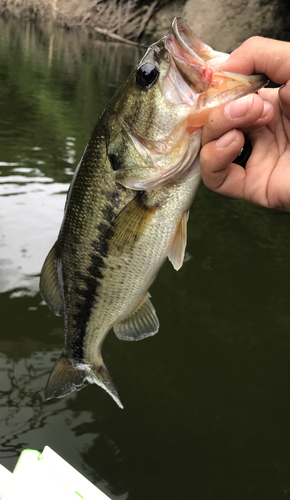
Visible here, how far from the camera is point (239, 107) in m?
1.42

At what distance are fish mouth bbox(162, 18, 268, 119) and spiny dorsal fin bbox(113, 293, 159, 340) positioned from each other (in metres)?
0.91

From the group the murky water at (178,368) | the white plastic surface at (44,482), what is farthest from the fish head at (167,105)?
the murky water at (178,368)

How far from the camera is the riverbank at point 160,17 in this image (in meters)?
17.4

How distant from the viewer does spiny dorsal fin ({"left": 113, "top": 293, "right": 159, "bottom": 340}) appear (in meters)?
2.02

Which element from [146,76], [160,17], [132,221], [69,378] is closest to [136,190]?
[132,221]

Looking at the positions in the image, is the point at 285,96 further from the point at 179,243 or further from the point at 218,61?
the point at 179,243

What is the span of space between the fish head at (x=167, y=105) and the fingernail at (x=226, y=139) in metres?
0.10

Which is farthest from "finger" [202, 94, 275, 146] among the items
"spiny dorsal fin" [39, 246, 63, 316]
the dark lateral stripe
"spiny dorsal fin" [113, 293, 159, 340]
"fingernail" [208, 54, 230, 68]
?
"spiny dorsal fin" [39, 246, 63, 316]

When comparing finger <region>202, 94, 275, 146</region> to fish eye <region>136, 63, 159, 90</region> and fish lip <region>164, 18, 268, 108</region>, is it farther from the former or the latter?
fish eye <region>136, 63, 159, 90</region>

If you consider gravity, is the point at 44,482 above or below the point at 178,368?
above

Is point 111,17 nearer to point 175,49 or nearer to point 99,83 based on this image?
point 99,83

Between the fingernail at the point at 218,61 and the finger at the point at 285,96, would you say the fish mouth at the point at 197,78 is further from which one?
the finger at the point at 285,96

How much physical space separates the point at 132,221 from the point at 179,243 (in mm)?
229

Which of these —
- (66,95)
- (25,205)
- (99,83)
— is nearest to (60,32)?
(99,83)
